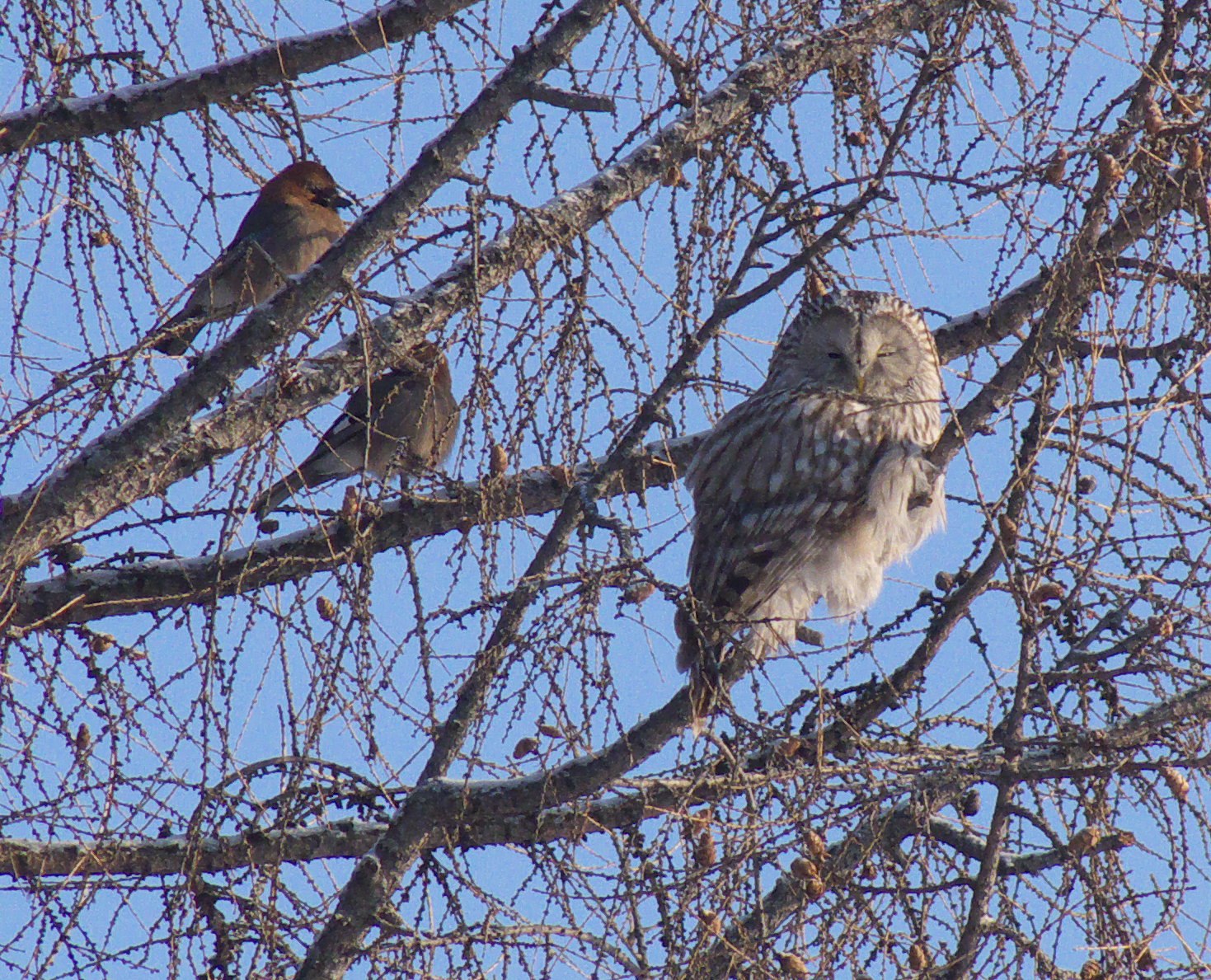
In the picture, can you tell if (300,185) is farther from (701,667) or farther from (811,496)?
(701,667)

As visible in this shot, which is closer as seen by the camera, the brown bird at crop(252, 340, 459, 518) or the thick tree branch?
the thick tree branch

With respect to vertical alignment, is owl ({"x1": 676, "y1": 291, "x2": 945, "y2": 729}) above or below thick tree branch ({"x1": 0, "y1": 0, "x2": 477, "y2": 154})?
below

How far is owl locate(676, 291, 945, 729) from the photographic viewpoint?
4.79 metres

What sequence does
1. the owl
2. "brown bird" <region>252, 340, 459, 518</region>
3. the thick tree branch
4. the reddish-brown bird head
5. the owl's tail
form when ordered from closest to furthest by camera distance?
the owl's tail
the thick tree branch
the owl
"brown bird" <region>252, 340, 459, 518</region>
the reddish-brown bird head

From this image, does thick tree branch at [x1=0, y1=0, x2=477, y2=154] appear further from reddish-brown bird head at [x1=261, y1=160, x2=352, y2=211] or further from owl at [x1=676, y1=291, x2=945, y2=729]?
reddish-brown bird head at [x1=261, y1=160, x2=352, y2=211]

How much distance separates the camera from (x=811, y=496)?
192 inches

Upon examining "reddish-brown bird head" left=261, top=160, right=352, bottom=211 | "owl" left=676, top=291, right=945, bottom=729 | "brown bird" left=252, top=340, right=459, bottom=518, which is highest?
"reddish-brown bird head" left=261, top=160, right=352, bottom=211

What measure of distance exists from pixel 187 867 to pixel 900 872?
156 centimetres

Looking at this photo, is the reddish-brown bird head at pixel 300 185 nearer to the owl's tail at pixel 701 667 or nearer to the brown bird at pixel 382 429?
the brown bird at pixel 382 429

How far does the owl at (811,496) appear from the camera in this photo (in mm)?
4793

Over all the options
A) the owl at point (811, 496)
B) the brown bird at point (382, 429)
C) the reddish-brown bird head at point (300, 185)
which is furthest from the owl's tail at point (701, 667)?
the reddish-brown bird head at point (300, 185)

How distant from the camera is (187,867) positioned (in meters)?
3.47

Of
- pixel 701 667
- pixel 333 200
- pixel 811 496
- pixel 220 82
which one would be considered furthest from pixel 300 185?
pixel 701 667

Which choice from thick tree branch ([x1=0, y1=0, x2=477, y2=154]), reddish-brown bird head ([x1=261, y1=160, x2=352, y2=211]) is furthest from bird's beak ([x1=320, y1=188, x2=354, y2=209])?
thick tree branch ([x1=0, y1=0, x2=477, y2=154])
